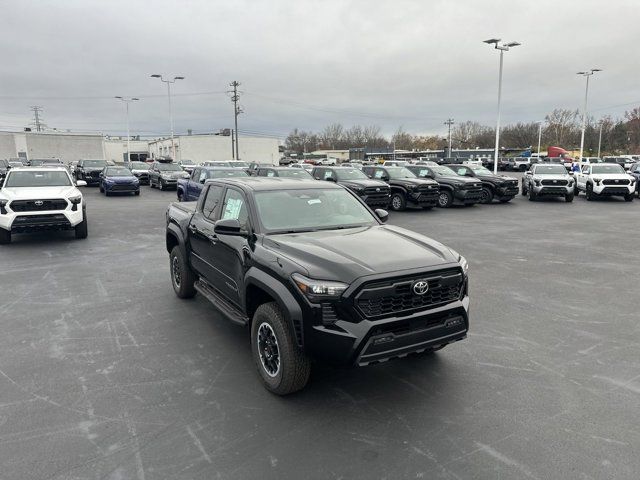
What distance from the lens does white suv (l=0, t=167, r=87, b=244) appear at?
Answer: 33.7 feet

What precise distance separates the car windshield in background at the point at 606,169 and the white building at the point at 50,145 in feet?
230

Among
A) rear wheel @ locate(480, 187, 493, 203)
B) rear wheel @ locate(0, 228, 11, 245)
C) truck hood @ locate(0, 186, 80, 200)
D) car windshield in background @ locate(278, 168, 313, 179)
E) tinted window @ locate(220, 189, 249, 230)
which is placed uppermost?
car windshield in background @ locate(278, 168, 313, 179)

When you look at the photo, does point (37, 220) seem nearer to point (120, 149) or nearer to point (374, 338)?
point (374, 338)

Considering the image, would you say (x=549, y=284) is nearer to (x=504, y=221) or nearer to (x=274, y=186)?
(x=274, y=186)

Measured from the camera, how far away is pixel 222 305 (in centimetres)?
504

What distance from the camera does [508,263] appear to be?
8992mm

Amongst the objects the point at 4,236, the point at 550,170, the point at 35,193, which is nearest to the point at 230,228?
the point at 35,193

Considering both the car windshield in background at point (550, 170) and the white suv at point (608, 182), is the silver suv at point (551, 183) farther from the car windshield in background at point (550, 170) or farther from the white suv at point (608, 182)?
the white suv at point (608, 182)

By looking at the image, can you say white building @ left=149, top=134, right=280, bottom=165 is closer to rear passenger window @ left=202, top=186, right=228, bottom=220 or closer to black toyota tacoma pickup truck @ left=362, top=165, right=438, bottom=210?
black toyota tacoma pickup truck @ left=362, top=165, right=438, bottom=210

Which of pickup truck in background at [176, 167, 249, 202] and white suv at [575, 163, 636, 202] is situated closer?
pickup truck in background at [176, 167, 249, 202]

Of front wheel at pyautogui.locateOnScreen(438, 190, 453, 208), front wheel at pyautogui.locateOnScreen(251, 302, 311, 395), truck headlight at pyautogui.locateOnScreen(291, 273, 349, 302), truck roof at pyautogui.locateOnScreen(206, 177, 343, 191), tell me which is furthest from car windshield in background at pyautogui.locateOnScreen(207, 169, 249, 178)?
truck headlight at pyautogui.locateOnScreen(291, 273, 349, 302)

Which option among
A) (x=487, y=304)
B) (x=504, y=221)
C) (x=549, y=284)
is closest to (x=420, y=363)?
(x=487, y=304)

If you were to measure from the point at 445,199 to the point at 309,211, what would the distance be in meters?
15.8

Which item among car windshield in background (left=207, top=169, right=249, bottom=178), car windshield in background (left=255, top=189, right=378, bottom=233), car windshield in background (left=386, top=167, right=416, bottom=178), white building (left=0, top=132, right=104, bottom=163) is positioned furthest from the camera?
white building (left=0, top=132, right=104, bottom=163)
